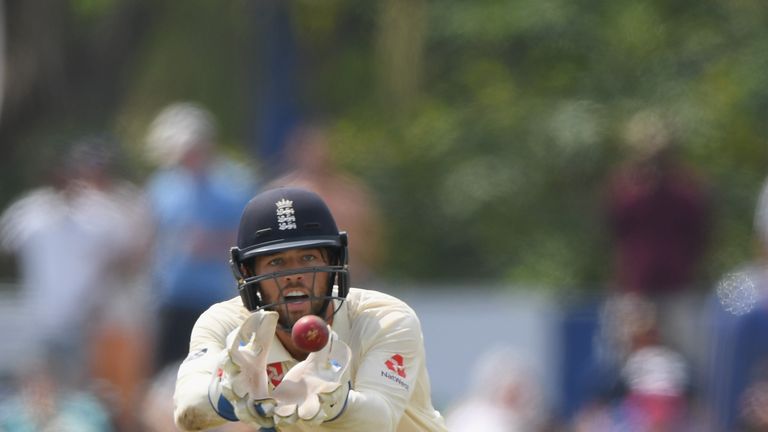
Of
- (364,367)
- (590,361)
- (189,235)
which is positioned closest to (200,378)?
(364,367)

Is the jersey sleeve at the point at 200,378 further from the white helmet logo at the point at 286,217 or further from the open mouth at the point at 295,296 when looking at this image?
the white helmet logo at the point at 286,217

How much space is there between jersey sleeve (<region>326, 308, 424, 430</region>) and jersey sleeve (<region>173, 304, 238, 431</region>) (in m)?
0.37

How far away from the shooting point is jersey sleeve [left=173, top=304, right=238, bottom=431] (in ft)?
18.4

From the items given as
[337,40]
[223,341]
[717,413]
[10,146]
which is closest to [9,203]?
[10,146]

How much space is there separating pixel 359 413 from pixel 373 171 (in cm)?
1499

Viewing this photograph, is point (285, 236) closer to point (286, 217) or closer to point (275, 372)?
point (286, 217)

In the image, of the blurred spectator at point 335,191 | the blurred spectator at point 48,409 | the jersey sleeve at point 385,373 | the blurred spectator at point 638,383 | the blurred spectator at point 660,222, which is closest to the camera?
the jersey sleeve at point 385,373

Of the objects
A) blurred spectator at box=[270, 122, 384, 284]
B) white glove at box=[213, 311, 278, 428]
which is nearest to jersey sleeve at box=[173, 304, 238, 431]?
white glove at box=[213, 311, 278, 428]

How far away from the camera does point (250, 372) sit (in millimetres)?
5449

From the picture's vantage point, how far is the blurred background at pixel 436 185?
11.8 m

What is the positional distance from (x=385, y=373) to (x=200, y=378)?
1.79 feet

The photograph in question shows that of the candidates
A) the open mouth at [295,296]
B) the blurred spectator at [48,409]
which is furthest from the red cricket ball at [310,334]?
the blurred spectator at [48,409]

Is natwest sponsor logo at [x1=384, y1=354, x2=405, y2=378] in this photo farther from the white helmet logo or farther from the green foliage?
the green foliage

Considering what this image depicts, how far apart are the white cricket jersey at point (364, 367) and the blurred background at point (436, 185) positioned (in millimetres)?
4055
